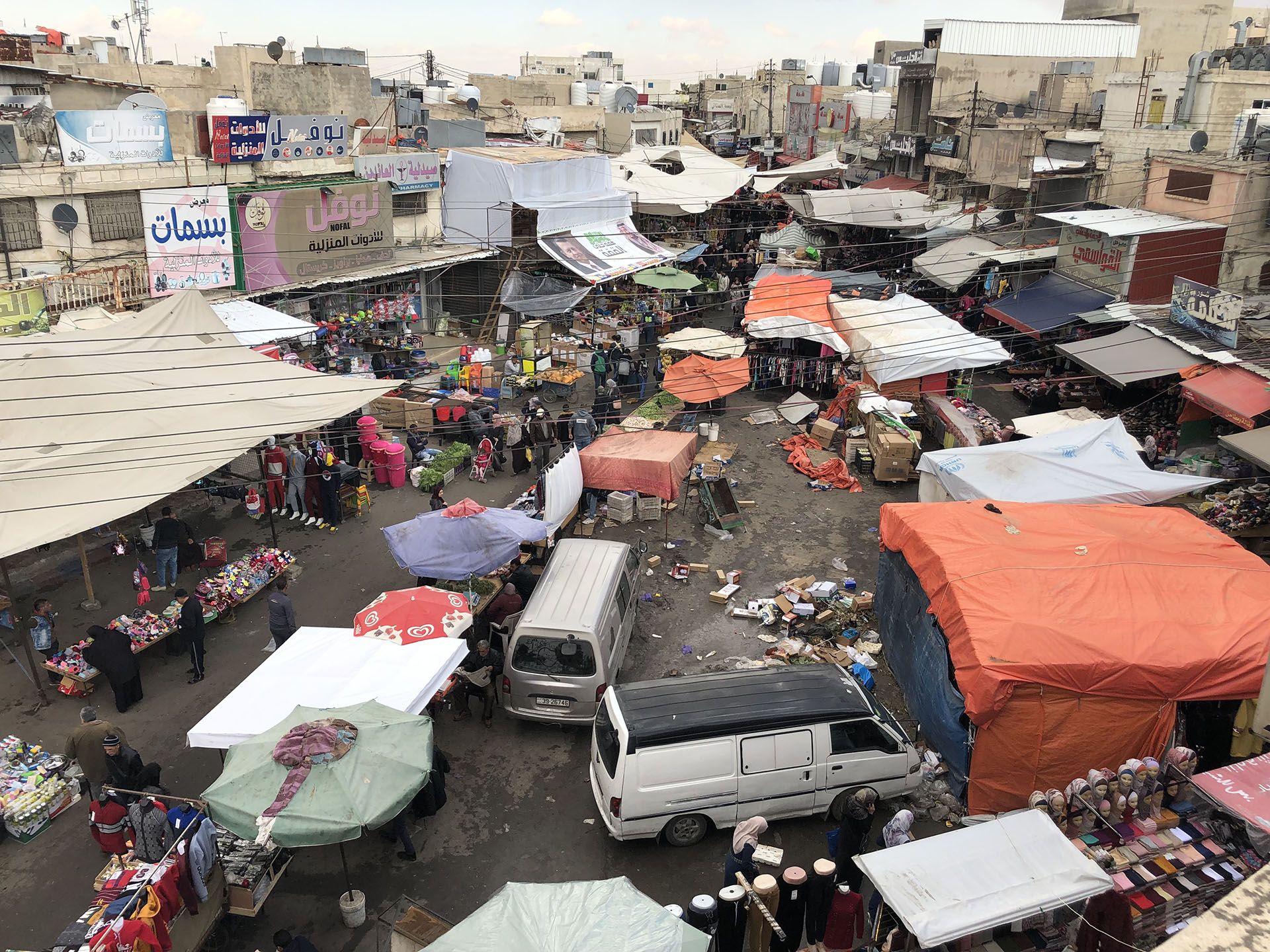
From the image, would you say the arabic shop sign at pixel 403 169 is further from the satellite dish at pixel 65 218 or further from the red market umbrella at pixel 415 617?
the red market umbrella at pixel 415 617

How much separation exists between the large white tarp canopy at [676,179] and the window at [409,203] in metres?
9.96

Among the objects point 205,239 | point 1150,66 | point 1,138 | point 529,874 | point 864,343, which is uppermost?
point 1150,66

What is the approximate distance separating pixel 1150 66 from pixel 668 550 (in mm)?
37258

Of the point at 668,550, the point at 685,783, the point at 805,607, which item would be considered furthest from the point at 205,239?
the point at 685,783

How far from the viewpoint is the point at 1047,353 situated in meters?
22.2

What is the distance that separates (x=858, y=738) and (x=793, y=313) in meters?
13.9

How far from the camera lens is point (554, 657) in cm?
941

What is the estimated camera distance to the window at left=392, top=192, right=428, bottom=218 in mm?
22938

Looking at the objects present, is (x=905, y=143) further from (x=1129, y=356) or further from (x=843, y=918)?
(x=843, y=918)

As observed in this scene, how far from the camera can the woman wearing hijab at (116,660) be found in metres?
9.68

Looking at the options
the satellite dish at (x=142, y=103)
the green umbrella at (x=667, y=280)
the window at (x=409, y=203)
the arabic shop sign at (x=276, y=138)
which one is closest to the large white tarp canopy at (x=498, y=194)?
the window at (x=409, y=203)

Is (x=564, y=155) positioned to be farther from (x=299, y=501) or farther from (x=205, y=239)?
(x=299, y=501)

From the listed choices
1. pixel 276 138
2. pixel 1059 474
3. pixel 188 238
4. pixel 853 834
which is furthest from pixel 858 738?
pixel 276 138

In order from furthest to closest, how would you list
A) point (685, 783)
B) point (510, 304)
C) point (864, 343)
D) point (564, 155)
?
1. point (564, 155)
2. point (510, 304)
3. point (864, 343)
4. point (685, 783)
